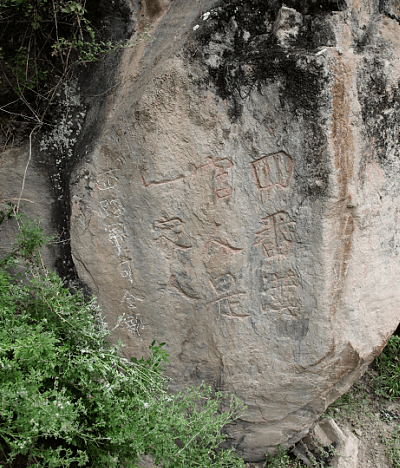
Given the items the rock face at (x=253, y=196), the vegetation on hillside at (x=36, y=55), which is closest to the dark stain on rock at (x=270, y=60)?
the rock face at (x=253, y=196)

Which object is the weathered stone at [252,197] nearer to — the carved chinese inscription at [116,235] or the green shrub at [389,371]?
the carved chinese inscription at [116,235]

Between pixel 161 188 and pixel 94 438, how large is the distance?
→ 1.25 metres

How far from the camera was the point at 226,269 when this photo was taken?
2.44 metres

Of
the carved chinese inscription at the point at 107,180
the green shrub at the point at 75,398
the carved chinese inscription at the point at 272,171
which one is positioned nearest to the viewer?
the green shrub at the point at 75,398

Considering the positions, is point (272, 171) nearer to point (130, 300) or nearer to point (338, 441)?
point (130, 300)

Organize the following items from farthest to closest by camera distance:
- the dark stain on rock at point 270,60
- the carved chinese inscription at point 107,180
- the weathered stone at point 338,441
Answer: the weathered stone at point 338,441 < the carved chinese inscription at point 107,180 < the dark stain on rock at point 270,60

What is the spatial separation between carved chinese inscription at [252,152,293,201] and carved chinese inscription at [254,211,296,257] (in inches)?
6.1

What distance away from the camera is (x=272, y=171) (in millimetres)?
2285

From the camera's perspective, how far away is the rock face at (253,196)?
7.13 feet

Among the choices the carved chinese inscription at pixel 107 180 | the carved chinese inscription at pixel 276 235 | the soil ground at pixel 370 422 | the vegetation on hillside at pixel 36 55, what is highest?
the vegetation on hillside at pixel 36 55

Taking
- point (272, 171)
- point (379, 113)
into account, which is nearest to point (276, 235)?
point (272, 171)

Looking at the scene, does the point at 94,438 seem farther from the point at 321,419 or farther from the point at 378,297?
the point at 321,419

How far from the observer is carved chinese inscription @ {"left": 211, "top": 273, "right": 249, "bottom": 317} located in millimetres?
2457

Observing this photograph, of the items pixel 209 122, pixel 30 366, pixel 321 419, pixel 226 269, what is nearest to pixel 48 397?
pixel 30 366
